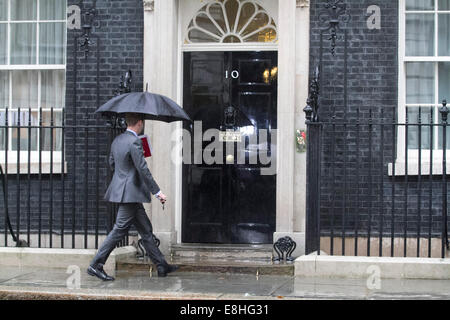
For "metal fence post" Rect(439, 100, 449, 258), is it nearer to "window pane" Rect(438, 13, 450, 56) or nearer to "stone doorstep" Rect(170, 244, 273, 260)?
"window pane" Rect(438, 13, 450, 56)

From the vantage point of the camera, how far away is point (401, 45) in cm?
1075

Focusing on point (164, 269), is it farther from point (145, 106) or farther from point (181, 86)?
point (181, 86)

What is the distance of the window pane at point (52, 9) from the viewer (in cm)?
1139

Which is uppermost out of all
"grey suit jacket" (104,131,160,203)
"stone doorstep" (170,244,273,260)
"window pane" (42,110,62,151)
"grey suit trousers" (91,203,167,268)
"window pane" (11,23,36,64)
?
"window pane" (11,23,36,64)

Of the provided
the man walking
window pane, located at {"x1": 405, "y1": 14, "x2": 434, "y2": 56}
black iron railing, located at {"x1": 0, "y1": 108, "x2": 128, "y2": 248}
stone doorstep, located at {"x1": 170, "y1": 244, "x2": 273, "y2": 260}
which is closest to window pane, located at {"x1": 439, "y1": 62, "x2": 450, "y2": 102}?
window pane, located at {"x1": 405, "y1": 14, "x2": 434, "y2": 56}

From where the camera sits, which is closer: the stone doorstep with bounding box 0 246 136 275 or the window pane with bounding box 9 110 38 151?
the stone doorstep with bounding box 0 246 136 275

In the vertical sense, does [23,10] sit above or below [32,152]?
above

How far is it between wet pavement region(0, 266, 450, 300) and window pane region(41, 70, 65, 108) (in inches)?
106

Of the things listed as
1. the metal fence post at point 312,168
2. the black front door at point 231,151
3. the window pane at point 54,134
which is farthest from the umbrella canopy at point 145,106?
the window pane at point 54,134

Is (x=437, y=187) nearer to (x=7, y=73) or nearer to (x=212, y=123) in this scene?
(x=212, y=123)

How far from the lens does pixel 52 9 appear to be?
11.4 m

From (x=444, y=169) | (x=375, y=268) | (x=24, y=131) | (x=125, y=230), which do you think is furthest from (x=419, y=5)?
(x=24, y=131)

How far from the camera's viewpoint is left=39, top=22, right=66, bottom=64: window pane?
11.4m

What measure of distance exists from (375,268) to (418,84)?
9.48 feet
